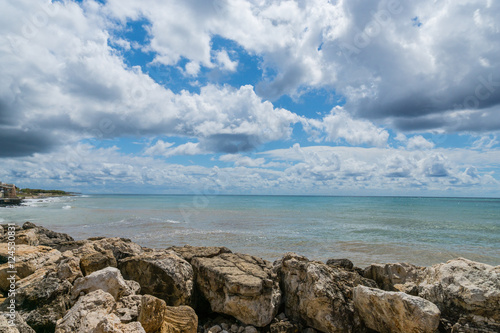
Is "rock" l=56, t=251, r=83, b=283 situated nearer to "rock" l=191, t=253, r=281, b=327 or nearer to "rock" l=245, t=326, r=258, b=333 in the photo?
"rock" l=191, t=253, r=281, b=327

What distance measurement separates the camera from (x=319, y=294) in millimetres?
6379

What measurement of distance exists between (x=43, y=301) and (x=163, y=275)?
2.30 meters

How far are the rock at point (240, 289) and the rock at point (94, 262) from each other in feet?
6.91

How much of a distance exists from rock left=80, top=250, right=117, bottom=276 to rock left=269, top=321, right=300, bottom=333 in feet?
13.6

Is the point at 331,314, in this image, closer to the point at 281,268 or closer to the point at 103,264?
the point at 281,268

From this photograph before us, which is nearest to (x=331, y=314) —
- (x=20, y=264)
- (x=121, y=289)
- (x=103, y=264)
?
(x=121, y=289)

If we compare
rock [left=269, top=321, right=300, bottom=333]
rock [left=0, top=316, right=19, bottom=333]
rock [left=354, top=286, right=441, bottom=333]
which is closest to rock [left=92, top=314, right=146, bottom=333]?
rock [left=0, top=316, right=19, bottom=333]

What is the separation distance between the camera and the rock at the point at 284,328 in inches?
245

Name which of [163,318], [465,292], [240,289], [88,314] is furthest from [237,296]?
[465,292]

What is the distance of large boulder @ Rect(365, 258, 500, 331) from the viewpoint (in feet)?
17.6

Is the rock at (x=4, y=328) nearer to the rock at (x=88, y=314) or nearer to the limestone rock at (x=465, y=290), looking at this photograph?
the rock at (x=88, y=314)

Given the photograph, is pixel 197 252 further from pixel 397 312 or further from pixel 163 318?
pixel 397 312

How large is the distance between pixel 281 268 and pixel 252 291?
1.33 m

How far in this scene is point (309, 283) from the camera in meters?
6.64
